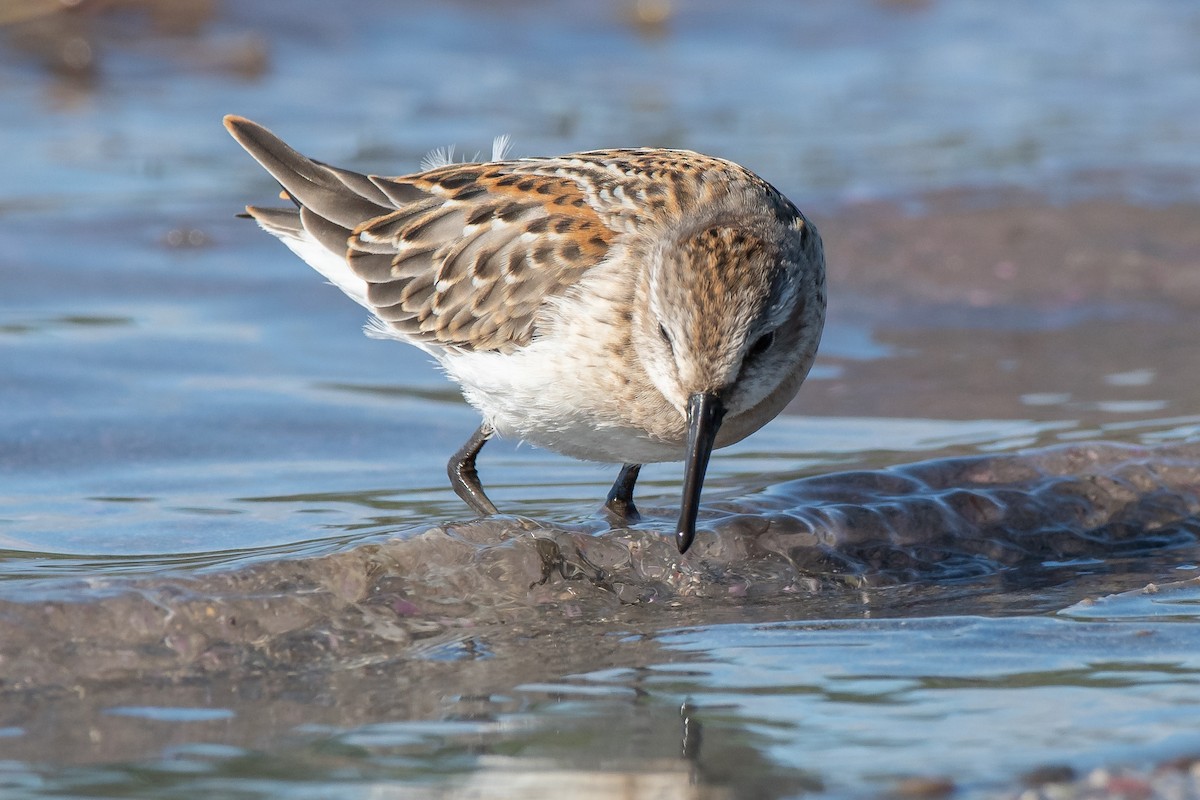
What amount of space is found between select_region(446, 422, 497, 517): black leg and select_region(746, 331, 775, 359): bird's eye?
1511 mm

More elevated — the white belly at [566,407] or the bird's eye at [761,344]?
the bird's eye at [761,344]

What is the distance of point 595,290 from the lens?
6.75m

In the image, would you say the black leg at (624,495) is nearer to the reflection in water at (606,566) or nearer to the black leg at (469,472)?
the reflection in water at (606,566)

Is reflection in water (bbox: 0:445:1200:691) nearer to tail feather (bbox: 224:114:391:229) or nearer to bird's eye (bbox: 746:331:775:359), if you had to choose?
bird's eye (bbox: 746:331:775:359)

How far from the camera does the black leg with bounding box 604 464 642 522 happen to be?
23.3 feet

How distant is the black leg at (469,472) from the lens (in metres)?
7.32

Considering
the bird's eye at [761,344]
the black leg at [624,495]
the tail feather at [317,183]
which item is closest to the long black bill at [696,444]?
the bird's eye at [761,344]

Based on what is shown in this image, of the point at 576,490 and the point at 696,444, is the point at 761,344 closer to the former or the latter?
the point at 696,444

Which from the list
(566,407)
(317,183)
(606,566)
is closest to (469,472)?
(566,407)

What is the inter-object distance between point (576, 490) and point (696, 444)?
6.61ft

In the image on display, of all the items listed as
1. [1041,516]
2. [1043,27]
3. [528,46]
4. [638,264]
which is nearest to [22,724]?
[638,264]

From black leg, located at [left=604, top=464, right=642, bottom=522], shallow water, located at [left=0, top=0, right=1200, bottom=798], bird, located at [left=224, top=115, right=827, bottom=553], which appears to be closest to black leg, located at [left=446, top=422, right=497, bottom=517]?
bird, located at [left=224, top=115, right=827, bottom=553]

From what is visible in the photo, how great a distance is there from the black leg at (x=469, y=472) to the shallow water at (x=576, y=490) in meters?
0.13

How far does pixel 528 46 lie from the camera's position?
18.0 m
